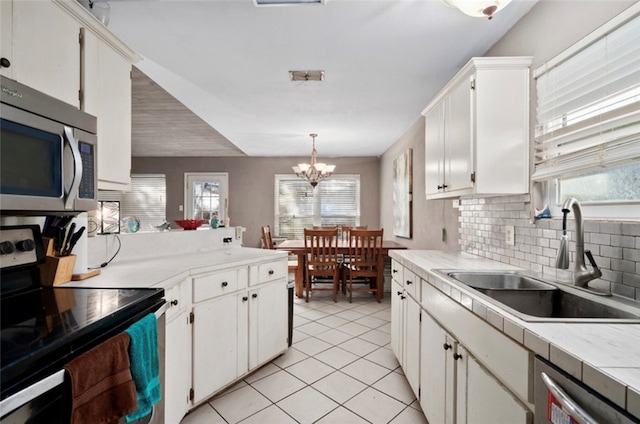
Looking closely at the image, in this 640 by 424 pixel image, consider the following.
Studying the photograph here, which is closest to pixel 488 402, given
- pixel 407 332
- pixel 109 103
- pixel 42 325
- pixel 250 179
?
pixel 407 332

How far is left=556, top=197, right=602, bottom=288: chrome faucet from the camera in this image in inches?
46.4

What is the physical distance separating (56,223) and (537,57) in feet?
8.38

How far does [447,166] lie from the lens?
2.09 m

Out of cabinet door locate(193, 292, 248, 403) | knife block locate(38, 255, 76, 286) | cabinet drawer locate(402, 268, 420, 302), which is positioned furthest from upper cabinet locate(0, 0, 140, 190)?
cabinet drawer locate(402, 268, 420, 302)

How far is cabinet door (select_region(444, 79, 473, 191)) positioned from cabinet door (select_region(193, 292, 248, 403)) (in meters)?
1.61

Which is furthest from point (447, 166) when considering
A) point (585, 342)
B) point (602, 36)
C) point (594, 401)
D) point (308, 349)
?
point (308, 349)

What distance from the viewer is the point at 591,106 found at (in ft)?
4.33

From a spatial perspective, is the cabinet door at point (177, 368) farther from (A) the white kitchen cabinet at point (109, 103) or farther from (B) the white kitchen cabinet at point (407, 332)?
(B) the white kitchen cabinet at point (407, 332)

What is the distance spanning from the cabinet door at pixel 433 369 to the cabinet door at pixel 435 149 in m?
1.09

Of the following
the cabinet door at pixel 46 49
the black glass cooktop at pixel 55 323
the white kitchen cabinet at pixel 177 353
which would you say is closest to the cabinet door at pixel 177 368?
the white kitchen cabinet at pixel 177 353

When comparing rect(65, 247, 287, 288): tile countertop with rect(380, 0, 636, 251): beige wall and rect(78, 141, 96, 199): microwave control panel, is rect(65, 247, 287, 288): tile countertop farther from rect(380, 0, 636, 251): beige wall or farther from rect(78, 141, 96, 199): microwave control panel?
rect(380, 0, 636, 251): beige wall

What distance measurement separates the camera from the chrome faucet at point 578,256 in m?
1.18

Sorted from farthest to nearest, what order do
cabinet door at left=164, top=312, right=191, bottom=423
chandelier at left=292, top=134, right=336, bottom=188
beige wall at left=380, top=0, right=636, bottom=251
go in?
chandelier at left=292, top=134, right=336, bottom=188
cabinet door at left=164, top=312, right=191, bottom=423
beige wall at left=380, top=0, right=636, bottom=251

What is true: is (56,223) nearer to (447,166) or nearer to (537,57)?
(447,166)
